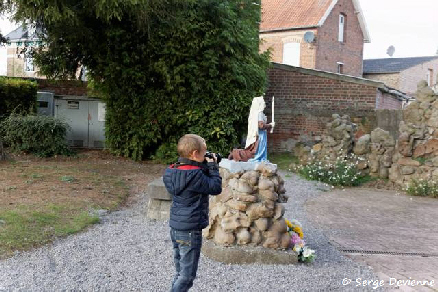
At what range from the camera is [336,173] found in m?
12.5

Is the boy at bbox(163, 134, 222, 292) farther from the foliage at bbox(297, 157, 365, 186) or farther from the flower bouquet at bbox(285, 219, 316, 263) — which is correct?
the foliage at bbox(297, 157, 365, 186)

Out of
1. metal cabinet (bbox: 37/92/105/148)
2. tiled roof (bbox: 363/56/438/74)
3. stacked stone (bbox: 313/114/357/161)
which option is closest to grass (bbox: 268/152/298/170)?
stacked stone (bbox: 313/114/357/161)

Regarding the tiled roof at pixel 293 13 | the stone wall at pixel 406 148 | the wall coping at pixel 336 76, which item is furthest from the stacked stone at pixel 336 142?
the tiled roof at pixel 293 13

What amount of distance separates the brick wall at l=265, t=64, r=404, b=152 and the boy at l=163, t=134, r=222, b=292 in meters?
13.2

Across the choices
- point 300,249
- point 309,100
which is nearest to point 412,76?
point 309,100

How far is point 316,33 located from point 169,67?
15.2 m

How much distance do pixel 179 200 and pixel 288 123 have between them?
13.6 metres

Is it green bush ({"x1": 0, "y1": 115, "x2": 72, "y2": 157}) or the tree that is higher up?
the tree

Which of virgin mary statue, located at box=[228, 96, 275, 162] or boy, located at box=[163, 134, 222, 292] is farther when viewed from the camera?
virgin mary statue, located at box=[228, 96, 275, 162]

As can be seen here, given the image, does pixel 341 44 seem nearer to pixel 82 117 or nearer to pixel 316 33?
pixel 316 33

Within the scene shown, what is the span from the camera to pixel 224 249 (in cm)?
523

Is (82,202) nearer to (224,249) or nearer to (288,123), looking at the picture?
(224,249)

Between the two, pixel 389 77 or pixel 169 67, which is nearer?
pixel 169 67

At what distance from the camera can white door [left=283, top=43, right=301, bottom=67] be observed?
26578 millimetres
